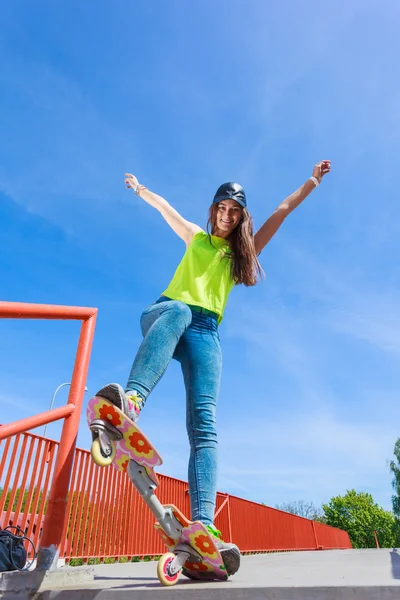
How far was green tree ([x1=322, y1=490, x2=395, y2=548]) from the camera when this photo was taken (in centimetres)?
3591

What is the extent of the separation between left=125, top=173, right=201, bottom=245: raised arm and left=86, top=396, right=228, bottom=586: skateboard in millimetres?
1435

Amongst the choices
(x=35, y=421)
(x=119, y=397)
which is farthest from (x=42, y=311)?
(x=119, y=397)

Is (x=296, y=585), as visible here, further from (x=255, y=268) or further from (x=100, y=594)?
(x=255, y=268)

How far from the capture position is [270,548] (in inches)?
388

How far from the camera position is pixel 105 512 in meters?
5.36

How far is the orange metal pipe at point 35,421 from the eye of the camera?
1.70m

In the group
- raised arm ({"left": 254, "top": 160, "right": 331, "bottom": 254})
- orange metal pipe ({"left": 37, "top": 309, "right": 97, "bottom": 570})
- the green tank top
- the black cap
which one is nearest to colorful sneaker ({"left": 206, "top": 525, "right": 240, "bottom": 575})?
orange metal pipe ({"left": 37, "top": 309, "right": 97, "bottom": 570})

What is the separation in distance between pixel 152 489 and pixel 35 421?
578 millimetres

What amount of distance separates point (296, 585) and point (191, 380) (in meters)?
1.05

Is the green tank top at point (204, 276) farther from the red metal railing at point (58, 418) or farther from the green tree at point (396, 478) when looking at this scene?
the green tree at point (396, 478)

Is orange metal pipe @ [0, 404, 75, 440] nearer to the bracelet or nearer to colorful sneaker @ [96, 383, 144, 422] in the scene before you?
colorful sneaker @ [96, 383, 144, 422]

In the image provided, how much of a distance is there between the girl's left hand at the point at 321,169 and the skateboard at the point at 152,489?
2.00 metres

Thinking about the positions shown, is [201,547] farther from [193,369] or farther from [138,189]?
[138,189]

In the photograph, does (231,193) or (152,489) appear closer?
(152,489)
